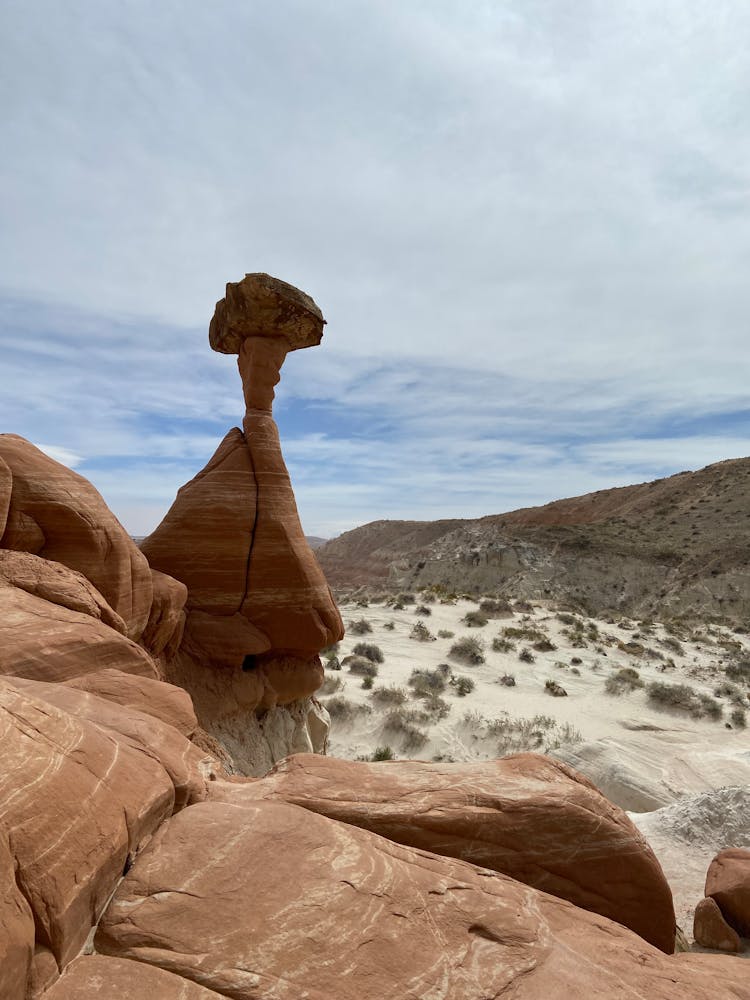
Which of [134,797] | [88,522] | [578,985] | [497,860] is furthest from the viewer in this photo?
[88,522]

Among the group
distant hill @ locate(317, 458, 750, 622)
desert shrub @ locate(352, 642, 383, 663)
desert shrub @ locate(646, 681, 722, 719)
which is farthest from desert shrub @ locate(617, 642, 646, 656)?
distant hill @ locate(317, 458, 750, 622)

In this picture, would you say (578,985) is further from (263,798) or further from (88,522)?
(88,522)

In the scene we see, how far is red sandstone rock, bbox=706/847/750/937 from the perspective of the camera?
611cm

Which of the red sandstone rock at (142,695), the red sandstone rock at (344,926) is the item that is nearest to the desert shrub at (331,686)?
the red sandstone rock at (142,695)

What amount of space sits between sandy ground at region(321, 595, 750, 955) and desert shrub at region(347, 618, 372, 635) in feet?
0.96

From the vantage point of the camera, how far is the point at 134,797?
2980mm

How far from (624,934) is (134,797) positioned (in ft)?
10.2

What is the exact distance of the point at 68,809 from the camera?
2.60m

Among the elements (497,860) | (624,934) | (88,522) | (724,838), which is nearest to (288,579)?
(88,522)

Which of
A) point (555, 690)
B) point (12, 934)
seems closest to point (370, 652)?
point (555, 690)

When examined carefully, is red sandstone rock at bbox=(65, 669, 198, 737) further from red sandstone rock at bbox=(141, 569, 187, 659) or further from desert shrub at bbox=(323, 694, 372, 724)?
desert shrub at bbox=(323, 694, 372, 724)

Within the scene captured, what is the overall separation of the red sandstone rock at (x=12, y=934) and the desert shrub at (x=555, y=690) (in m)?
15.7

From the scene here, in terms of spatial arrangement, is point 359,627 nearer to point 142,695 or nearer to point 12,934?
point 142,695

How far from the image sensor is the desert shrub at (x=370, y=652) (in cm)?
1814
